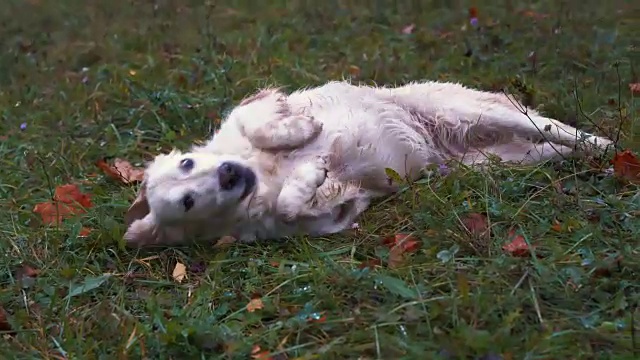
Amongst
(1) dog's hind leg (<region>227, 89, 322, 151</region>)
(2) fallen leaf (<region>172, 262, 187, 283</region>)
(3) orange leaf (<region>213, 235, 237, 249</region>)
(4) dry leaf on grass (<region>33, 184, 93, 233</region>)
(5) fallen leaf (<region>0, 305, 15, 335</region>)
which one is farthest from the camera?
(4) dry leaf on grass (<region>33, 184, 93, 233</region>)

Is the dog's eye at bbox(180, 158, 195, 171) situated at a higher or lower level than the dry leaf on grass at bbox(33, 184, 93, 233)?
higher

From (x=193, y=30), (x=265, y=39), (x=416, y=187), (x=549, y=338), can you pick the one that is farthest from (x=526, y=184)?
(x=193, y=30)

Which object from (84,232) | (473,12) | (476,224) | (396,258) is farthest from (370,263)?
(473,12)

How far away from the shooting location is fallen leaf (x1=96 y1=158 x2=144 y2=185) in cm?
463

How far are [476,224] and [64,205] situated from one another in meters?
2.12

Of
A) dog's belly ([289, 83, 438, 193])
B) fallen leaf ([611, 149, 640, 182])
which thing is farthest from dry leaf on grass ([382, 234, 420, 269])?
fallen leaf ([611, 149, 640, 182])

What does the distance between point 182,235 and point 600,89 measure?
9.91ft

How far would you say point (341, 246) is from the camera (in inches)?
137

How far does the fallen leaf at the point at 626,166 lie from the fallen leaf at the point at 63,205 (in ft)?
8.43

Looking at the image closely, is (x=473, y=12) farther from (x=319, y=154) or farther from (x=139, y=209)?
(x=139, y=209)

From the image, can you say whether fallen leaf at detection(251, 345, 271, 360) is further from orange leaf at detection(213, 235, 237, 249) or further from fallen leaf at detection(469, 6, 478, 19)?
fallen leaf at detection(469, 6, 478, 19)

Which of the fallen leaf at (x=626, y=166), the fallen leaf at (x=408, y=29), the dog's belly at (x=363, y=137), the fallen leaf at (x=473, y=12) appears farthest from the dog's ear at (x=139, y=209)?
→ the fallen leaf at (x=473, y=12)

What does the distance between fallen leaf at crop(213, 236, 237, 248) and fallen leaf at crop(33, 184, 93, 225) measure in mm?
833

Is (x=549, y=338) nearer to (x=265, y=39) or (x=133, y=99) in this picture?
(x=133, y=99)
